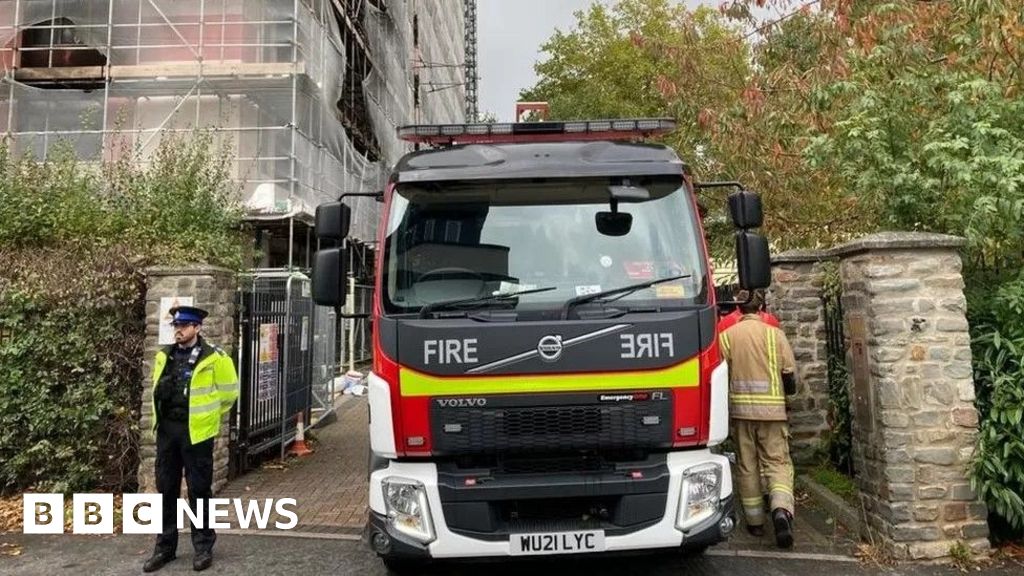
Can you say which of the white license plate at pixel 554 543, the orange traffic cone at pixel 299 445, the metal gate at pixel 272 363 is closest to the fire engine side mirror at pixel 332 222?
the white license plate at pixel 554 543

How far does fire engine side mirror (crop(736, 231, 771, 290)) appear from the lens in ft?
14.3

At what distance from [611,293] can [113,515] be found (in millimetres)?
4779

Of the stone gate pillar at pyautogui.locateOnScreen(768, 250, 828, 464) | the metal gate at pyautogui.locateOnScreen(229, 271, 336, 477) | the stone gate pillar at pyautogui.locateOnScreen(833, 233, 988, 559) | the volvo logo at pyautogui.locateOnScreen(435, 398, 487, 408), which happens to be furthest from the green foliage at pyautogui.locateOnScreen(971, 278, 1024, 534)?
the metal gate at pyautogui.locateOnScreen(229, 271, 336, 477)

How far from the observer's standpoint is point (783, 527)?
495cm

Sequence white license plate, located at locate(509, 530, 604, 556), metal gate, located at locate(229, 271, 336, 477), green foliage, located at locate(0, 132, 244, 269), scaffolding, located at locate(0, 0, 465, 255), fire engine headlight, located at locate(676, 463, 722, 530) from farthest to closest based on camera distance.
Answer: scaffolding, located at locate(0, 0, 465, 255)
metal gate, located at locate(229, 271, 336, 477)
green foliage, located at locate(0, 132, 244, 269)
fire engine headlight, located at locate(676, 463, 722, 530)
white license plate, located at locate(509, 530, 604, 556)

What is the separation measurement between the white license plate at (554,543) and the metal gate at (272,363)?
4.34 meters

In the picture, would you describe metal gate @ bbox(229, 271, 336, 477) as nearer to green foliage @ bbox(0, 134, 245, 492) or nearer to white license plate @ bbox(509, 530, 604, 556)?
green foliage @ bbox(0, 134, 245, 492)

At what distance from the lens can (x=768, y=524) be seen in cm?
564

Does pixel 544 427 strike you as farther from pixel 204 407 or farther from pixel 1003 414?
pixel 1003 414

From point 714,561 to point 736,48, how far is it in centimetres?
824

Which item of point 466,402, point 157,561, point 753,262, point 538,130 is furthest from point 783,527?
point 157,561

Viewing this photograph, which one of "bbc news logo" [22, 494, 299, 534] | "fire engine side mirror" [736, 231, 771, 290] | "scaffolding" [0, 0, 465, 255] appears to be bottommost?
"bbc news logo" [22, 494, 299, 534]

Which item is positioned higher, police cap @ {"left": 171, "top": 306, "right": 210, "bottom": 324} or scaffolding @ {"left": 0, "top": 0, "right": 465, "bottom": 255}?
scaffolding @ {"left": 0, "top": 0, "right": 465, "bottom": 255}

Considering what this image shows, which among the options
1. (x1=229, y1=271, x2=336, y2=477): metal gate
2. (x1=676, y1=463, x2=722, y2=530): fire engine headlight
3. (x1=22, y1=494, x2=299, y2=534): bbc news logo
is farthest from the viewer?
(x1=229, y1=271, x2=336, y2=477): metal gate
